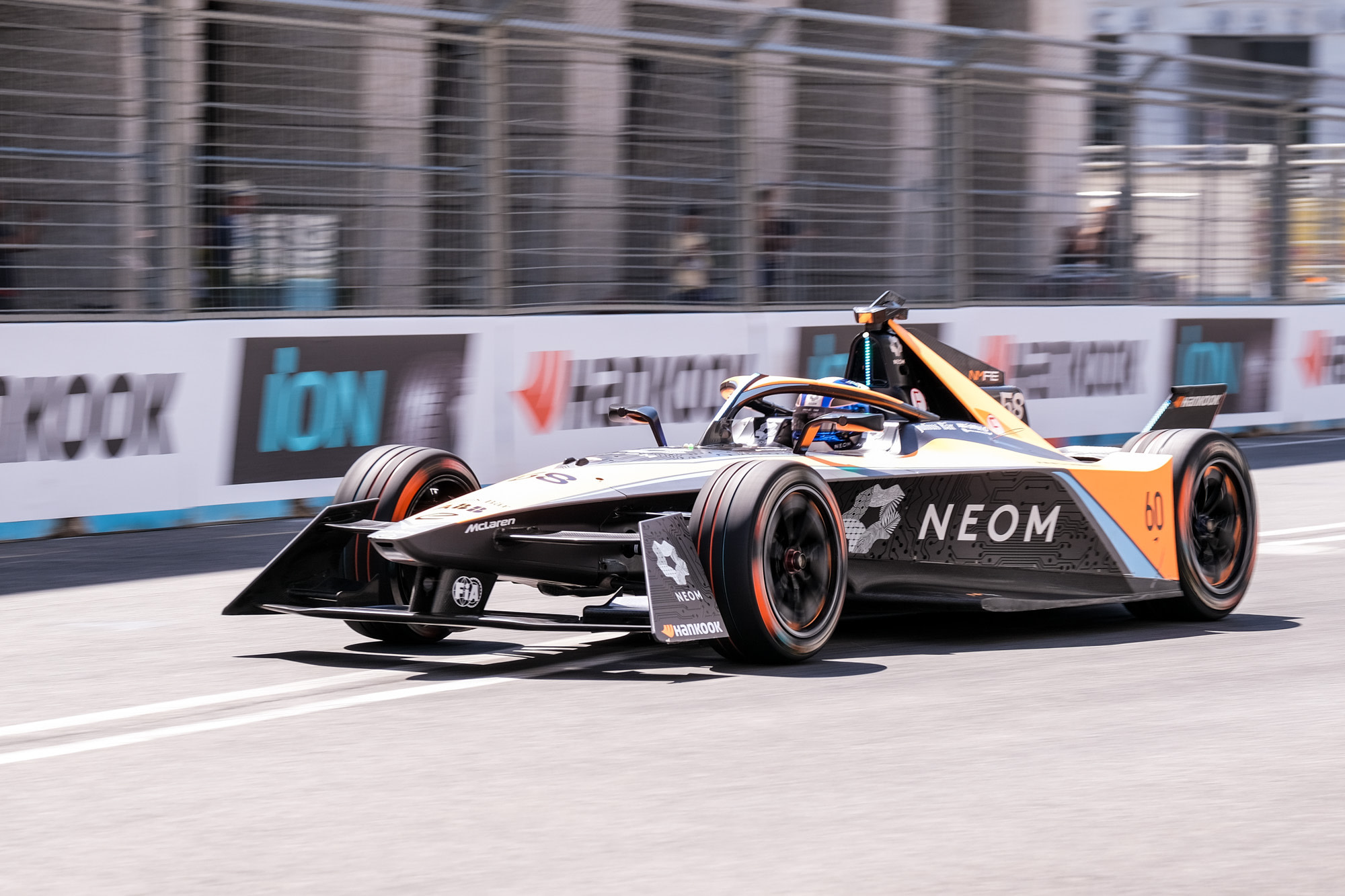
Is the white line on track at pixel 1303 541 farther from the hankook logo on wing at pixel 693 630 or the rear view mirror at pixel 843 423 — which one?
the hankook logo on wing at pixel 693 630

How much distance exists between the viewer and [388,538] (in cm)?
623

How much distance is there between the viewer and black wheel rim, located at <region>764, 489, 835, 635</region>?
253 inches

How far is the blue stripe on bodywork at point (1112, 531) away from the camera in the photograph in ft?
24.6

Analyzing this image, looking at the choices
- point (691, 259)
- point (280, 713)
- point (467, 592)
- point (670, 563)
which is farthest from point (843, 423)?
point (691, 259)

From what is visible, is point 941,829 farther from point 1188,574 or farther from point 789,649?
point 1188,574

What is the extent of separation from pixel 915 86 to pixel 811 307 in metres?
2.15

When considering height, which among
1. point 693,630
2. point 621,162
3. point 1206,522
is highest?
point 621,162

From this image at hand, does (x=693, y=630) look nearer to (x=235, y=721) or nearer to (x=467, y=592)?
(x=467, y=592)

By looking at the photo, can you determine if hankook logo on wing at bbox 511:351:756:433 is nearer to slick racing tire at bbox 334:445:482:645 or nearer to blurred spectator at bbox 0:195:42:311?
blurred spectator at bbox 0:195:42:311

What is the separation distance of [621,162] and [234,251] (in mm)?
3220

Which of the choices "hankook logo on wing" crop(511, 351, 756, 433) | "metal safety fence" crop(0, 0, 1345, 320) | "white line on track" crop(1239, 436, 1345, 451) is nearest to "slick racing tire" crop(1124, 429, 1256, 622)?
"hankook logo on wing" crop(511, 351, 756, 433)

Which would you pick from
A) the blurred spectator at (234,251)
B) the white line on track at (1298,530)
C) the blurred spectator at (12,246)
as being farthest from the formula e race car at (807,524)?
the blurred spectator at (234,251)

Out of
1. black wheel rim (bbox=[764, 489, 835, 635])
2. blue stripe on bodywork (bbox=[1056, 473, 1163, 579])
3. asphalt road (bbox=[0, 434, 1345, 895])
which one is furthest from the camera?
blue stripe on bodywork (bbox=[1056, 473, 1163, 579])

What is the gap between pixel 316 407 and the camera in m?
11.5
